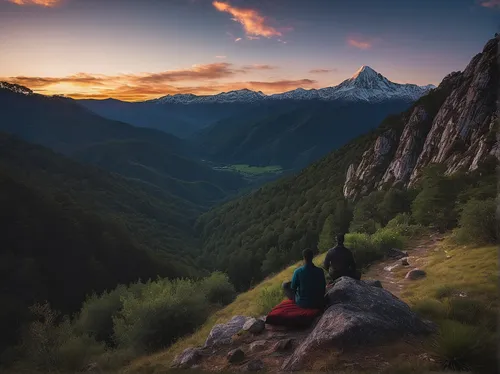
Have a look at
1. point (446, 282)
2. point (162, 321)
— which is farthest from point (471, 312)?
point (162, 321)

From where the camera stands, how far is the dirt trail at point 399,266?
20.4m

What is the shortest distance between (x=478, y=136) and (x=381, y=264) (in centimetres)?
4884

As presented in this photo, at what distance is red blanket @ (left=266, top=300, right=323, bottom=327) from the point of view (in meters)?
13.0

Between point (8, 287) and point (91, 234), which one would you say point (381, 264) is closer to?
point (8, 287)

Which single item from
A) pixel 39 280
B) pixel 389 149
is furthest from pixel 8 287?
pixel 389 149

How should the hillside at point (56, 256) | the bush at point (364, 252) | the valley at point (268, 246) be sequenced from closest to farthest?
1. the valley at point (268, 246)
2. the bush at point (364, 252)
3. the hillside at point (56, 256)

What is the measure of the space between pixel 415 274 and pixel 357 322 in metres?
12.1

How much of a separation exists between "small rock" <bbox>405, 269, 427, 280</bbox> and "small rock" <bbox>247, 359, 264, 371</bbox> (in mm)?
13191

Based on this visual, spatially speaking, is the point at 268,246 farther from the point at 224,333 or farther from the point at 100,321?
the point at 224,333

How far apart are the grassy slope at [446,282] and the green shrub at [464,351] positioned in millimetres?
5901

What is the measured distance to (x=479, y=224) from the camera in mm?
23969

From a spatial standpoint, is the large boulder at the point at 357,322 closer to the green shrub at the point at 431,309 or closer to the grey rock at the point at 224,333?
the green shrub at the point at 431,309

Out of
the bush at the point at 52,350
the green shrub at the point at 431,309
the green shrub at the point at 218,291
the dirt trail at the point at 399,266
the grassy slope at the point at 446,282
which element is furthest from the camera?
the green shrub at the point at 218,291

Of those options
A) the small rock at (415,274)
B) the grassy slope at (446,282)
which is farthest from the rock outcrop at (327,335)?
the small rock at (415,274)
